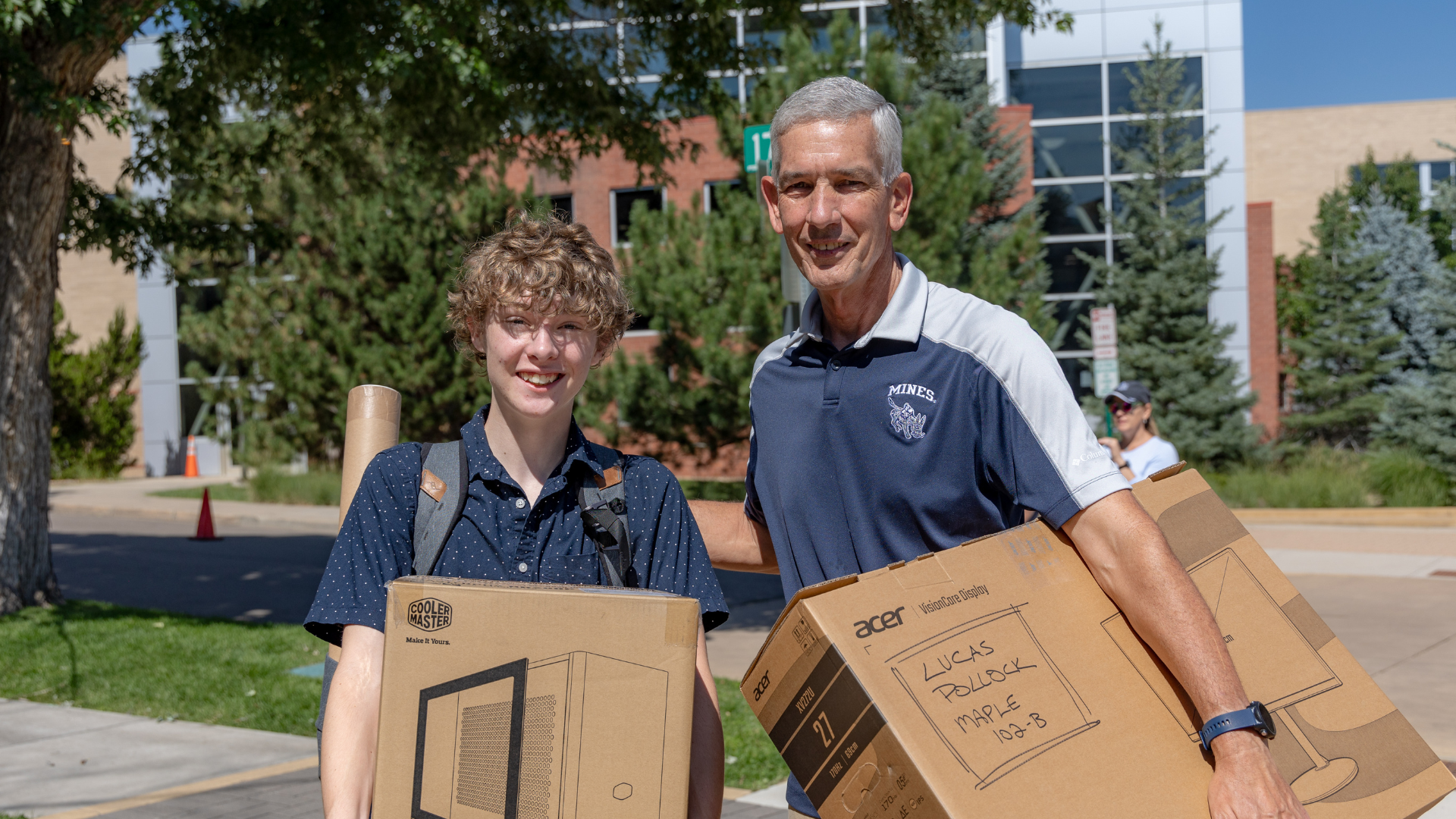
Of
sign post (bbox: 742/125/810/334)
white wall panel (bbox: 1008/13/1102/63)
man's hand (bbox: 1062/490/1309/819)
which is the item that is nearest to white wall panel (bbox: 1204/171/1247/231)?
white wall panel (bbox: 1008/13/1102/63)

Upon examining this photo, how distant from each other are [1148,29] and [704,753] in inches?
1007

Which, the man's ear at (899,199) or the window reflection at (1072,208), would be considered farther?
the window reflection at (1072,208)

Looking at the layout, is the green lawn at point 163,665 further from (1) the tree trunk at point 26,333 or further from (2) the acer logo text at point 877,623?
(2) the acer logo text at point 877,623

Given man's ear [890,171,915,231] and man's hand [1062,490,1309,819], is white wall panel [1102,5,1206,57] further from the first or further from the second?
man's hand [1062,490,1309,819]

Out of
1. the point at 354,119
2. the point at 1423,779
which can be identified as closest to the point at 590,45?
the point at 354,119

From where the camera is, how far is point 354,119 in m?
11.2

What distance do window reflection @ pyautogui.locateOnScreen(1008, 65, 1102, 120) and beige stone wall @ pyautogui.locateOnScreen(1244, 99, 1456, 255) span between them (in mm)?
18344

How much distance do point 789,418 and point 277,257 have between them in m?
23.5

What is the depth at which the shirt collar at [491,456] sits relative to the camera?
214cm

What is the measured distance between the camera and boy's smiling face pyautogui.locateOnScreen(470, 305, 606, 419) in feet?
6.99

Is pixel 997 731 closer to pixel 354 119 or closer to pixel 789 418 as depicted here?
pixel 789 418

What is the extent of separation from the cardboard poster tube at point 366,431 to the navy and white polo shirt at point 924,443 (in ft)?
2.72

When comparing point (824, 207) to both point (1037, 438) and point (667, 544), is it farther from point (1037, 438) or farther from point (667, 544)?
point (667, 544)

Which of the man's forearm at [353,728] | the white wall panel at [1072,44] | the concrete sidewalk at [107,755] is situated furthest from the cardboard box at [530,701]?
the white wall panel at [1072,44]
